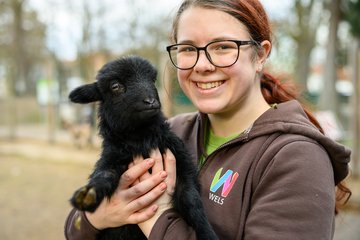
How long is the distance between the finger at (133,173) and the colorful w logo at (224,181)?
32 centimetres

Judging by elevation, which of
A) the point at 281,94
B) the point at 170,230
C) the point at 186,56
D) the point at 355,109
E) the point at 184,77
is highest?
the point at 186,56

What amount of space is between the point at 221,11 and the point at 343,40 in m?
15.8

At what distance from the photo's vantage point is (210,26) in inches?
72.6

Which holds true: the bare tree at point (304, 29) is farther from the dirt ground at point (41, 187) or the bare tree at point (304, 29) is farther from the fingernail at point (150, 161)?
the fingernail at point (150, 161)

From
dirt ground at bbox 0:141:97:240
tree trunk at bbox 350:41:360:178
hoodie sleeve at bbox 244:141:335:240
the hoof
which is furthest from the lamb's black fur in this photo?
tree trunk at bbox 350:41:360:178

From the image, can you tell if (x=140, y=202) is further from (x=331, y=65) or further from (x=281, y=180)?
(x=331, y=65)

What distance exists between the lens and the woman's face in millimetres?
1847

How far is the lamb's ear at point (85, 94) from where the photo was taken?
2.14 metres

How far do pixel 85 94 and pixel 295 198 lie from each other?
1177 mm

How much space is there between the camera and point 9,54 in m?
26.8

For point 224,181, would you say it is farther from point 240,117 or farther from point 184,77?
point 184,77

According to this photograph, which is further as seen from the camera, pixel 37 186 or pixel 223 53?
pixel 37 186

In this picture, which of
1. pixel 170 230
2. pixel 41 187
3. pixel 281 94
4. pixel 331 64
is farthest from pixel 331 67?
pixel 170 230

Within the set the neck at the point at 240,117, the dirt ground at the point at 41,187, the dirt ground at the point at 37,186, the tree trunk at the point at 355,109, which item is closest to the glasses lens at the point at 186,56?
the neck at the point at 240,117
